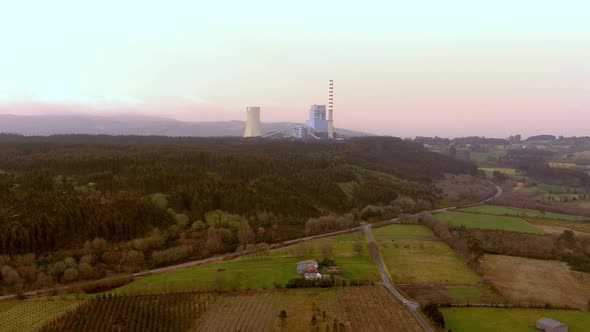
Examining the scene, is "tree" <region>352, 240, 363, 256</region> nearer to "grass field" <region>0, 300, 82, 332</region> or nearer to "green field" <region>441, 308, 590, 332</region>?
"green field" <region>441, 308, 590, 332</region>

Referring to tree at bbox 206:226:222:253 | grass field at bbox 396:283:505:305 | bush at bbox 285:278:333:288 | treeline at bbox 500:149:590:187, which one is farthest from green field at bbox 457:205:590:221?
tree at bbox 206:226:222:253

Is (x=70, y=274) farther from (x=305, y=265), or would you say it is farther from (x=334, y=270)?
(x=334, y=270)

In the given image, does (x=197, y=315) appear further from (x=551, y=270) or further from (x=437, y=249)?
(x=551, y=270)

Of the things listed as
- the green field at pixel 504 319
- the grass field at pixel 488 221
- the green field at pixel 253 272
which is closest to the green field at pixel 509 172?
the grass field at pixel 488 221

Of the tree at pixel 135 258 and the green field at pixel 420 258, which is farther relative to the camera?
the tree at pixel 135 258

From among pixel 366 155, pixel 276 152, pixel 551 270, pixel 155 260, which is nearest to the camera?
pixel 551 270

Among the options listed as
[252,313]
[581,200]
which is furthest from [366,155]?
[252,313]

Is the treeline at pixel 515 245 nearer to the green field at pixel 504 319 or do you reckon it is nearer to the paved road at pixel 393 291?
the green field at pixel 504 319
